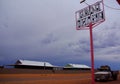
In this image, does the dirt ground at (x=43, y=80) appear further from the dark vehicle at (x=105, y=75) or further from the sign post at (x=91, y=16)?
the sign post at (x=91, y=16)

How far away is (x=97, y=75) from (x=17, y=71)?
1111 inches

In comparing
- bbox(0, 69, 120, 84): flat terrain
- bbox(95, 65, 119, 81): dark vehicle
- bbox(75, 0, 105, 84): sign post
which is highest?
bbox(75, 0, 105, 84): sign post

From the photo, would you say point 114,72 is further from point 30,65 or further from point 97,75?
point 30,65

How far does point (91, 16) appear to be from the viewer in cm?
1602

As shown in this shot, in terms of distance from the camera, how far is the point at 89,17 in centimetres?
1611

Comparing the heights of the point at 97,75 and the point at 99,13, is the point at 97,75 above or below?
below

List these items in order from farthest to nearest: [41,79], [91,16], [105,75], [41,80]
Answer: [41,79], [41,80], [105,75], [91,16]

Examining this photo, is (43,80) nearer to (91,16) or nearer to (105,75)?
(105,75)

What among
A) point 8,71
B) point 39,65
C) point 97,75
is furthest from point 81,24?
point 39,65

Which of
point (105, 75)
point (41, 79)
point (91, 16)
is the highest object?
point (91, 16)

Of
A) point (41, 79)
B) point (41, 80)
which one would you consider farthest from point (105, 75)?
point (41, 79)

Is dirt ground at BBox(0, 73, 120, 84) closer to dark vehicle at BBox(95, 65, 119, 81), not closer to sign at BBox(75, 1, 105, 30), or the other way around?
dark vehicle at BBox(95, 65, 119, 81)

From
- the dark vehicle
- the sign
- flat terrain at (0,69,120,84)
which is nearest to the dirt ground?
flat terrain at (0,69,120,84)

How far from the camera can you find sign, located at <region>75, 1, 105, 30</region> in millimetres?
15734
